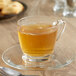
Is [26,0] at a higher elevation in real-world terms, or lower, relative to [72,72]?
lower

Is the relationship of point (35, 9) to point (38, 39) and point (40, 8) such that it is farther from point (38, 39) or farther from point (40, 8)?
point (38, 39)

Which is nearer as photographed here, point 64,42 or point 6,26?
point 64,42

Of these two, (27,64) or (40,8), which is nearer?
(27,64)

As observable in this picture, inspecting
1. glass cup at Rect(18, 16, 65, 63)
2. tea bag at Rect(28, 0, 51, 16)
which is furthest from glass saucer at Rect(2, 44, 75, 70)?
tea bag at Rect(28, 0, 51, 16)

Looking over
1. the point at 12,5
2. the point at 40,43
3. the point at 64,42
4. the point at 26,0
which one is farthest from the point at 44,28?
the point at 26,0

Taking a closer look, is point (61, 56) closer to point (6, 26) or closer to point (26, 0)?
point (6, 26)

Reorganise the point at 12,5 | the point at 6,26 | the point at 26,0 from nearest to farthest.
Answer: the point at 6,26 → the point at 12,5 → the point at 26,0

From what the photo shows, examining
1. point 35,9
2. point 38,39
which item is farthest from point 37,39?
point 35,9
